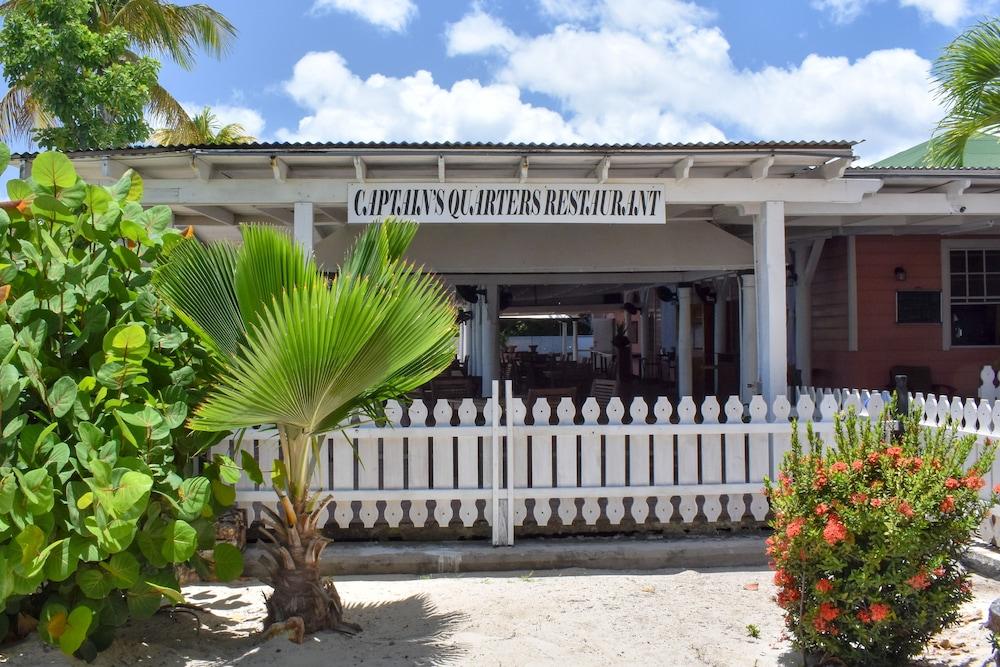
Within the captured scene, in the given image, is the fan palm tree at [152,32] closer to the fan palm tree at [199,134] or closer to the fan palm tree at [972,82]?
the fan palm tree at [199,134]

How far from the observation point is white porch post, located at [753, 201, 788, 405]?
6492mm

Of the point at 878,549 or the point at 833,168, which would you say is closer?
the point at 878,549

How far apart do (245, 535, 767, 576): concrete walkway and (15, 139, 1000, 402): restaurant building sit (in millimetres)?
1647

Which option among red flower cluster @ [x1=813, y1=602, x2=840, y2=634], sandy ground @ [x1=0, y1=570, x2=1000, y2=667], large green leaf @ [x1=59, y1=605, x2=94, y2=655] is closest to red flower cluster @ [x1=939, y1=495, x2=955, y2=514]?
red flower cluster @ [x1=813, y1=602, x2=840, y2=634]

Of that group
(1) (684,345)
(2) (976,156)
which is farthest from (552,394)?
(2) (976,156)

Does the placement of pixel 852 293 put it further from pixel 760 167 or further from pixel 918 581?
pixel 918 581

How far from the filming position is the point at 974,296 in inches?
404

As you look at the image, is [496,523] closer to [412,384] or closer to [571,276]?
[412,384]

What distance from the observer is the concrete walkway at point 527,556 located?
17.6 ft

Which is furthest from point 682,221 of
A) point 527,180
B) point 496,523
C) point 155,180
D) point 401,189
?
point 155,180

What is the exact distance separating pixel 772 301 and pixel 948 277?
17.1ft

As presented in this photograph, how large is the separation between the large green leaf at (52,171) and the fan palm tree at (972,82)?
8.93m

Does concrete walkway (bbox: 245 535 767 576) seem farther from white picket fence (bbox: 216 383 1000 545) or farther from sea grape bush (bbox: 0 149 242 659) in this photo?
sea grape bush (bbox: 0 149 242 659)

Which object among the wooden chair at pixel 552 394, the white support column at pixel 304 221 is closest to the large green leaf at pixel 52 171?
the white support column at pixel 304 221
